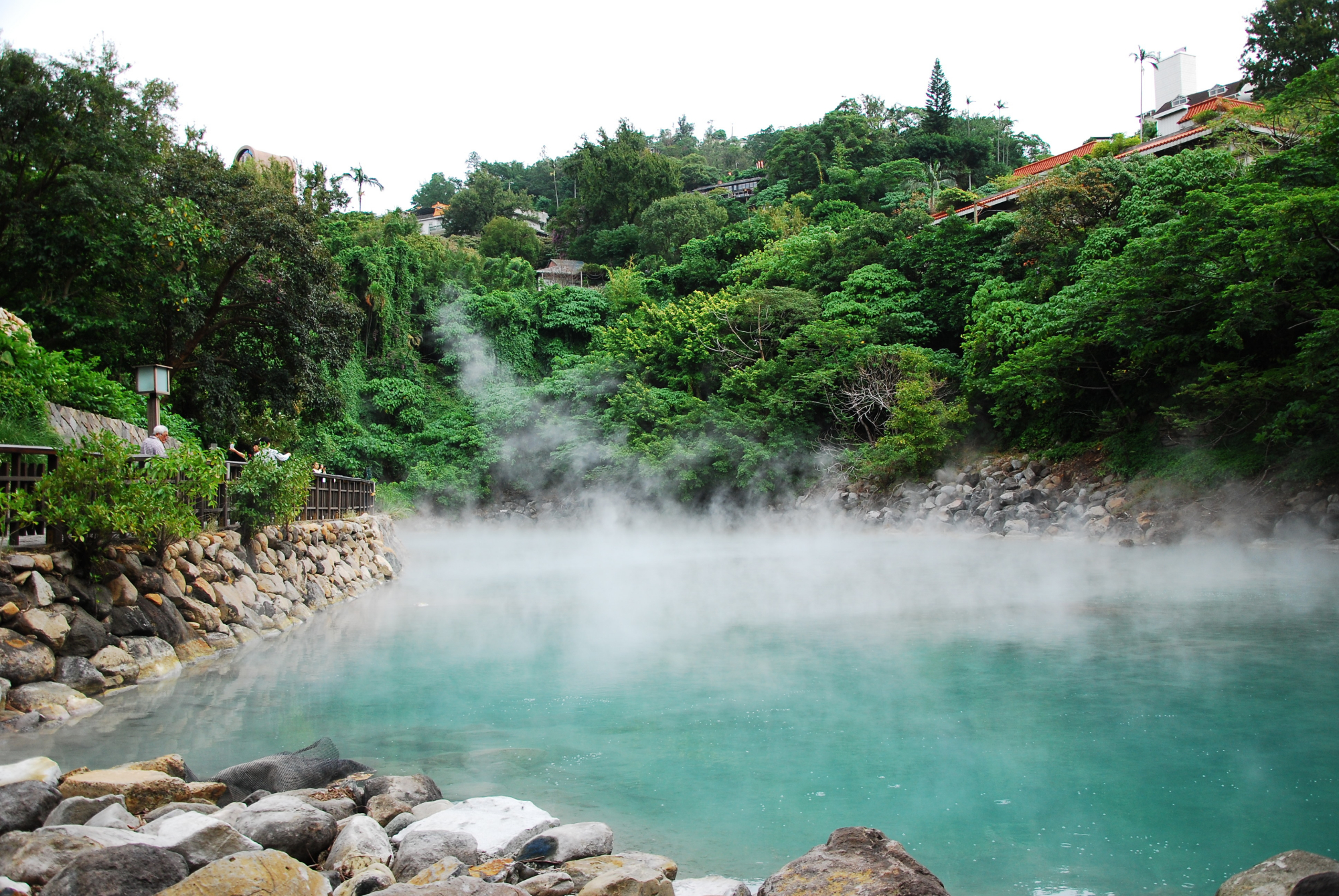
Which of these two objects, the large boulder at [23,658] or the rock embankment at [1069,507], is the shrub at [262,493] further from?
the rock embankment at [1069,507]

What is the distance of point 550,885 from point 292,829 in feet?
4.06

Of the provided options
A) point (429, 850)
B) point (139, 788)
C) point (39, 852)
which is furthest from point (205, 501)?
point (429, 850)

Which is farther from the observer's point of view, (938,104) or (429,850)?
(938,104)

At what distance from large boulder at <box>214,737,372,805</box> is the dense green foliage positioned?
18.8 ft

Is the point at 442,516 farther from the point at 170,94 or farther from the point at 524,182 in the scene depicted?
the point at 524,182

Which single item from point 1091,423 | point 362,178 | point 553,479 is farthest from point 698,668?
point 362,178

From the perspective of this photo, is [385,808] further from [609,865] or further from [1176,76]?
[1176,76]

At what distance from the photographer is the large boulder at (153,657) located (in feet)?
22.2

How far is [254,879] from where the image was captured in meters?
2.94

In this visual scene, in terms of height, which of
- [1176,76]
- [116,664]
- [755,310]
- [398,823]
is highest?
[1176,76]

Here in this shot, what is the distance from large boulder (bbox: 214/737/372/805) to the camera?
4.50m

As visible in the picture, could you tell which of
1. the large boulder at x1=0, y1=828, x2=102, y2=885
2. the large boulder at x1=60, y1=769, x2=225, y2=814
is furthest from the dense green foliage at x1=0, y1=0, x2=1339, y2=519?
the large boulder at x1=0, y1=828, x2=102, y2=885

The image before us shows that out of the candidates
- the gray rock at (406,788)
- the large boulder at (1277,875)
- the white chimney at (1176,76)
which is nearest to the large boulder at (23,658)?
the gray rock at (406,788)

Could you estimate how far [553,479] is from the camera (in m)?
26.2
